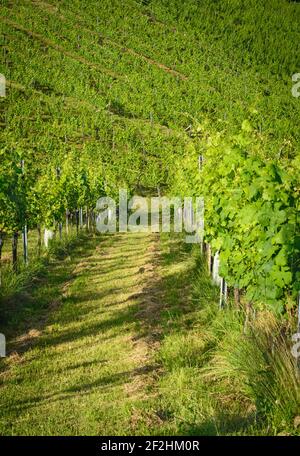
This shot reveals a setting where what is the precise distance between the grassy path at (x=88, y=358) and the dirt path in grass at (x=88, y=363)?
14mm

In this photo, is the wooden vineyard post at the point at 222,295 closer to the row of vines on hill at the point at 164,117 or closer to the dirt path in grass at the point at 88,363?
the row of vines on hill at the point at 164,117

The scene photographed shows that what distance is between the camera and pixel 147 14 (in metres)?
138

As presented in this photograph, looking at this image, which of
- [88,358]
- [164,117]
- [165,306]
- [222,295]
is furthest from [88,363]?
[164,117]

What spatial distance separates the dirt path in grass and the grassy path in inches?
0.5

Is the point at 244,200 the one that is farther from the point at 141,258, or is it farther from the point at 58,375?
the point at 141,258

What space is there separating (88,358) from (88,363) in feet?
0.73

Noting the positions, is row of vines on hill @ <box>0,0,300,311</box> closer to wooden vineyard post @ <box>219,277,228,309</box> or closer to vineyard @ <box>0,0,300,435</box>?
vineyard @ <box>0,0,300,435</box>

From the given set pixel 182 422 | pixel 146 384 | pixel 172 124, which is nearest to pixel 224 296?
pixel 146 384

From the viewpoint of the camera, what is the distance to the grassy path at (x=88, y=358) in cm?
596

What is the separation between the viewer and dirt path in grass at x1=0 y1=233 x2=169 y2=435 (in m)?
5.97

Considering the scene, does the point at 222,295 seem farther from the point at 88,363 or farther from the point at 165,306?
the point at 88,363

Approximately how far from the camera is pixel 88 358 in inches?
324

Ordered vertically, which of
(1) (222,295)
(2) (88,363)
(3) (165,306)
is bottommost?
(2) (88,363)

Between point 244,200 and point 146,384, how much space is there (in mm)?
3118
